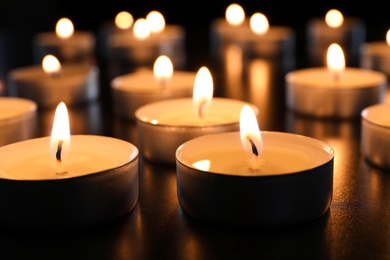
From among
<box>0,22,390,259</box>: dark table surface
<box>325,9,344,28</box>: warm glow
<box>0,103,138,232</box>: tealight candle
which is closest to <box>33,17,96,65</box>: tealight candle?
<box>325,9,344,28</box>: warm glow

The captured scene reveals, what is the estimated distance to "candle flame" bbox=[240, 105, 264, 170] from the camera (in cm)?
98

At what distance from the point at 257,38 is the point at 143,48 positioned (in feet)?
1.28

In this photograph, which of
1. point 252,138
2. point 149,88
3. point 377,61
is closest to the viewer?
point 252,138

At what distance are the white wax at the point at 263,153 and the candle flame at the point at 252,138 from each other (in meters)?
0.02

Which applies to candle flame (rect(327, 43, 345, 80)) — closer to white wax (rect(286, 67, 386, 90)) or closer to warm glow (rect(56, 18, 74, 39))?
white wax (rect(286, 67, 386, 90))

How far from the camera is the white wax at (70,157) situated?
3.34 feet

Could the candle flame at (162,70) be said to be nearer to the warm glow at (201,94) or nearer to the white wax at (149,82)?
the white wax at (149,82)

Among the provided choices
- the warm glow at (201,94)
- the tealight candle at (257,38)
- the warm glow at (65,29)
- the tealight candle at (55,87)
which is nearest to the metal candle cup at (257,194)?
the warm glow at (201,94)

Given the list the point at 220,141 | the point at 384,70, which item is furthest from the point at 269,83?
the point at 220,141

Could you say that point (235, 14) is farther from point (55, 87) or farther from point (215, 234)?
point (215, 234)

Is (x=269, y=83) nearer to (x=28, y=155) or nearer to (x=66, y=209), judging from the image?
(x=28, y=155)

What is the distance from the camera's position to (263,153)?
107 cm

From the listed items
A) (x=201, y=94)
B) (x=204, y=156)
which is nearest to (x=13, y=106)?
(x=201, y=94)

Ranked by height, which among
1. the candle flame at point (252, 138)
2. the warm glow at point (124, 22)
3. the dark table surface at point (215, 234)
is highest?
the warm glow at point (124, 22)
